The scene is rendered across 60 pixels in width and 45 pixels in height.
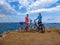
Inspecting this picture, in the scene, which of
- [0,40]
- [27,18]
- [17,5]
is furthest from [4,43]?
[17,5]

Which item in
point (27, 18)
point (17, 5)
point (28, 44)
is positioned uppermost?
point (17, 5)

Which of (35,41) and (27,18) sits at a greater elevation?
(27,18)

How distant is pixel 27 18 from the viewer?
9109mm

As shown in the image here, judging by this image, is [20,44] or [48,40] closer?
[20,44]

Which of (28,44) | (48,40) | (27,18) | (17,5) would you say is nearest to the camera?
(28,44)

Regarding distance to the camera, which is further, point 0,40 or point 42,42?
point 0,40

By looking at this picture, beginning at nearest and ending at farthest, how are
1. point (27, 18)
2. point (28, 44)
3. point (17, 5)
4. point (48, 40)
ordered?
point (28, 44) → point (48, 40) → point (27, 18) → point (17, 5)

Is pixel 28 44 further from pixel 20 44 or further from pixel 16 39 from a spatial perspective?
pixel 16 39

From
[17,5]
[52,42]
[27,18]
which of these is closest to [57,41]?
[52,42]

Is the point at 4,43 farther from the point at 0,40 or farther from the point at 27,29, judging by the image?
the point at 27,29

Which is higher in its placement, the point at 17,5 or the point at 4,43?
the point at 17,5

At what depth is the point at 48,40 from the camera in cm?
704

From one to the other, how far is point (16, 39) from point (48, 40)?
1.14 meters

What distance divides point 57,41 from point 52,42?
268mm
